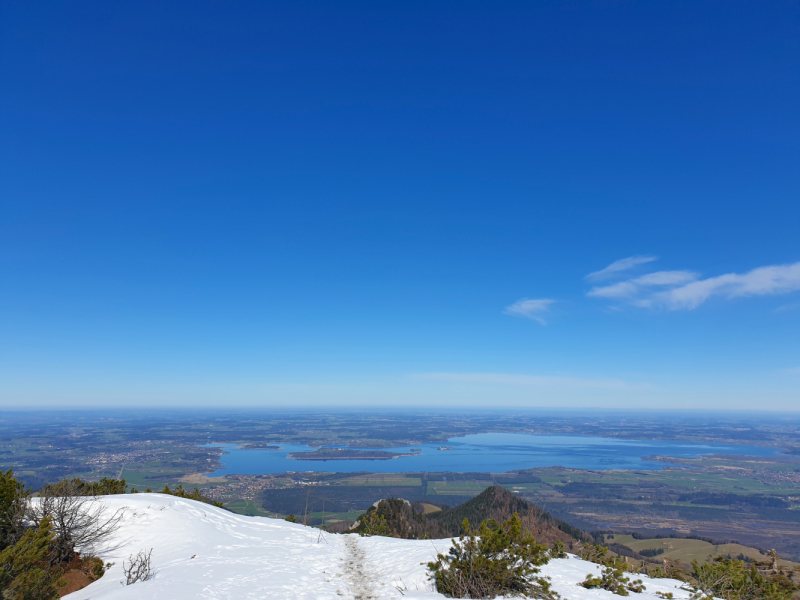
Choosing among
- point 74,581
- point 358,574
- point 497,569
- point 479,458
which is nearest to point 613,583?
point 497,569

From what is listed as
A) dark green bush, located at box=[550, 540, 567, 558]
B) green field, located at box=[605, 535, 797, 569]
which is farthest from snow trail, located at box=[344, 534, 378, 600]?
green field, located at box=[605, 535, 797, 569]

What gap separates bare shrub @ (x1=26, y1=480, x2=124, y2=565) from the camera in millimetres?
9750

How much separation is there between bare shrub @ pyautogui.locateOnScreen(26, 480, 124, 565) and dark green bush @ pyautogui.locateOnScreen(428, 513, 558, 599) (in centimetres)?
935

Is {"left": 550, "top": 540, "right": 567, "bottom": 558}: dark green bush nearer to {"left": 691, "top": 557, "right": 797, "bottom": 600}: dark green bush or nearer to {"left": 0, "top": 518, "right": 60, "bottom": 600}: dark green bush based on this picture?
{"left": 691, "top": 557, "right": 797, "bottom": 600}: dark green bush

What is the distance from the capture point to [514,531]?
29.3 feet

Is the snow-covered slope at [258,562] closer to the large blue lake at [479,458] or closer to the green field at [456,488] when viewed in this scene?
the green field at [456,488]

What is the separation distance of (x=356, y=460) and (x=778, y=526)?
10589cm

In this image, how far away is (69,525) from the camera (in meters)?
10.0

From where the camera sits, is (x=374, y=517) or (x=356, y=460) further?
(x=356, y=460)

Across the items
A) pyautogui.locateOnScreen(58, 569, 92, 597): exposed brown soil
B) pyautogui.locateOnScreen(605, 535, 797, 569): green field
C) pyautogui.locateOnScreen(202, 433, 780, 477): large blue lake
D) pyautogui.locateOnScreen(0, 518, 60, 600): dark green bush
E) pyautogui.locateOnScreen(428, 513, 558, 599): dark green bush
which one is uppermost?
pyautogui.locateOnScreen(0, 518, 60, 600): dark green bush

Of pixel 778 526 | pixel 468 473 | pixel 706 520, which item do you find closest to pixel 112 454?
pixel 468 473

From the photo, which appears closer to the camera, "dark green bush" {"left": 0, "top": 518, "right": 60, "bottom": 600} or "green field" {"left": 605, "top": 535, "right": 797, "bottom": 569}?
"dark green bush" {"left": 0, "top": 518, "right": 60, "bottom": 600}

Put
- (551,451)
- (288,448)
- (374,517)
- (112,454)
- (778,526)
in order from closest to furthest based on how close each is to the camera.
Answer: (374,517) < (778,526) < (112,454) < (288,448) < (551,451)

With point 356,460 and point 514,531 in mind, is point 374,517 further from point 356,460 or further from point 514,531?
point 356,460
